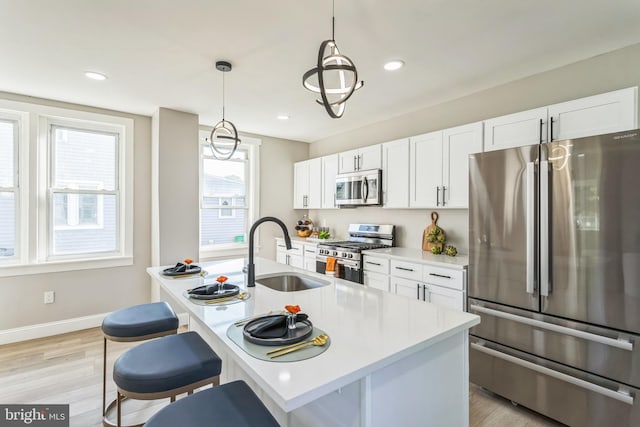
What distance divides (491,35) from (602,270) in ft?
5.44

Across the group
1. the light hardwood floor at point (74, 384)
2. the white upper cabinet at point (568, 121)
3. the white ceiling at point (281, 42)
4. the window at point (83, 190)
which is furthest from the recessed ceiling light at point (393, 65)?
the window at point (83, 190)

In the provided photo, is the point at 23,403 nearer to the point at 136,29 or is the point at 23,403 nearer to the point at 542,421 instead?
the point at 136,29

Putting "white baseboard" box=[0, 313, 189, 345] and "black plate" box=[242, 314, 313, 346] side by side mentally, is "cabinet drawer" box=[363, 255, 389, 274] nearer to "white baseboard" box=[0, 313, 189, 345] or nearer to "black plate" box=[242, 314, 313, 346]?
"black plate" box=[242, 314, 313, 346]

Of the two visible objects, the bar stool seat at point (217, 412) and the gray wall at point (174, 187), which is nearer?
the bar stool seat at point (217, 412)

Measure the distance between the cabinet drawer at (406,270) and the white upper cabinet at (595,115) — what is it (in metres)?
1.53

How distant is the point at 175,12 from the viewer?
191 cm

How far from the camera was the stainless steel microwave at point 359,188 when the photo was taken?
12.6ft

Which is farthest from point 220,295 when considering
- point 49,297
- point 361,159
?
point 49,297

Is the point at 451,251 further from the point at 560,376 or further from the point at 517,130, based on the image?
the point at 560,376

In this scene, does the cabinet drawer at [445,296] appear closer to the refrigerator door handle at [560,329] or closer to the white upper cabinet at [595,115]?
the refrigerator door handle at [560,329]

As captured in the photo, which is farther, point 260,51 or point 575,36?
point 260,51

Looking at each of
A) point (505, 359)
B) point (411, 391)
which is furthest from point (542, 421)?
point (411, 391)

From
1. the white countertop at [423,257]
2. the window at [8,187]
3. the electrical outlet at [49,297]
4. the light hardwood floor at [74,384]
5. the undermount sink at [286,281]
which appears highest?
the window at [8,187]

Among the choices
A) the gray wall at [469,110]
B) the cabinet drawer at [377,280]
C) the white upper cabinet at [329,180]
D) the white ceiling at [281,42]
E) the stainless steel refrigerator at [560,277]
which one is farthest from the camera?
the white upper cabinet at [329,180]
